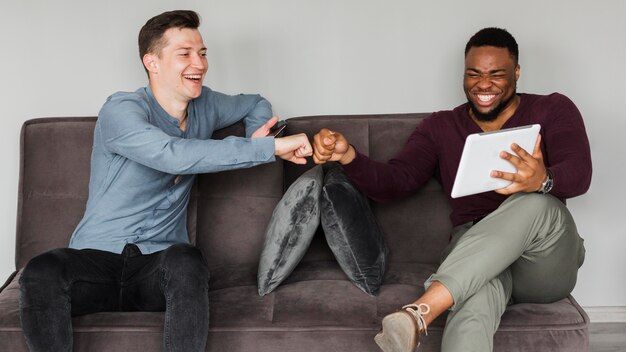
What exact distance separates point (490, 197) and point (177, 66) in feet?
3.85

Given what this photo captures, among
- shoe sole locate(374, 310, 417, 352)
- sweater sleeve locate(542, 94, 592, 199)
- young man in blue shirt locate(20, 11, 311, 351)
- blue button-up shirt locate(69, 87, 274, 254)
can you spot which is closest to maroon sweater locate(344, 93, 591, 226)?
sweater sleeve locate(542, 94, 592, 199)

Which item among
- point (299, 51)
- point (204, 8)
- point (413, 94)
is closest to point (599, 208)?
point (413, 94)

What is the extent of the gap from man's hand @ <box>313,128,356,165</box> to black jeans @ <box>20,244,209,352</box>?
0.53 metres

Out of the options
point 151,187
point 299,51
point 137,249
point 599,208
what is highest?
point 299,51

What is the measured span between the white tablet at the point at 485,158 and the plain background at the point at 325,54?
1125mm

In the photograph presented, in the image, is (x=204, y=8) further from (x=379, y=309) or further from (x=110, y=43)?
(x=379, y=309)

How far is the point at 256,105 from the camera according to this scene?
Answer: 10.2 ft

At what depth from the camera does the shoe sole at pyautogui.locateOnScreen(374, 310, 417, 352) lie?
2174 millimetres

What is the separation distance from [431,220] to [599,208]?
3.19 feet

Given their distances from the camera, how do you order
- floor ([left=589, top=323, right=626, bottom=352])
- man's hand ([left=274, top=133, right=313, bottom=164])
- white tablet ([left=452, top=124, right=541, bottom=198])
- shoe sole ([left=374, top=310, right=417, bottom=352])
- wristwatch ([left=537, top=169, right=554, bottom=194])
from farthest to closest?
floor ([left=589, top=323, right=626, bottom=352]) < man's hand ([left=274, top=133, right=313, bottom=164]) < wristwatch ([left=537, top=169, right=554, bottom=194]) < white tablet ([left=452, top=124, right=541, bottom=198]) < shoe sole ([left=374, top=310, right=417, bottom=352])

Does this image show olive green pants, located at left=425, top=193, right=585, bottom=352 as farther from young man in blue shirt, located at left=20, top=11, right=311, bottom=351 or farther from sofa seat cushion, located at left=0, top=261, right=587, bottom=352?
young man in blue shirt, located at left=20, top=11, right=311, bottom=351

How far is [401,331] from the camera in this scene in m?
2.18

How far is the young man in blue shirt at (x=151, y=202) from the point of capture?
2.32m

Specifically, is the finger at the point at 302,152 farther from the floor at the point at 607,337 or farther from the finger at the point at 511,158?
the floor at the point at 607,337
